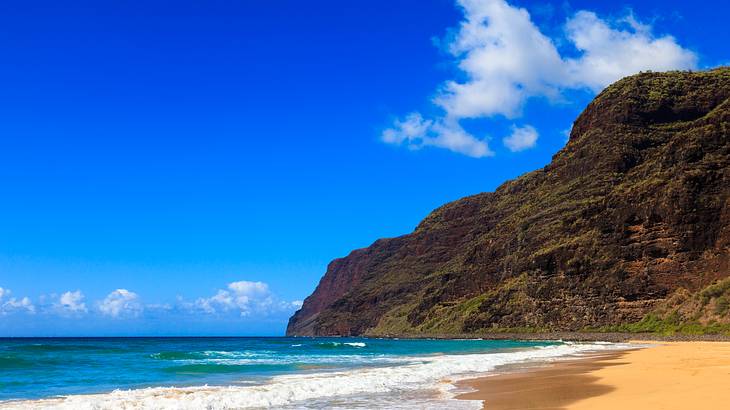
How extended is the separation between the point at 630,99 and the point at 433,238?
83804mm

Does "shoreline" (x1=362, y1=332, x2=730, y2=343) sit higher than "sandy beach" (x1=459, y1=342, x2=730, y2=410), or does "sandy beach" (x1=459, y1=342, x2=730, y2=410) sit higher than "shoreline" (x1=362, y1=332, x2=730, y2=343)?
"shoreline" (x1=362, y1=332, x2=730, y2=343)

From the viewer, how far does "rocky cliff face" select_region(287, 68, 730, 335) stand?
81125mm

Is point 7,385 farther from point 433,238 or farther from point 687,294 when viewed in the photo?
point 433,238

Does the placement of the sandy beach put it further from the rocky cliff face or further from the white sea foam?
the rocky cliff face

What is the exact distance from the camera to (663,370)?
24859 mm

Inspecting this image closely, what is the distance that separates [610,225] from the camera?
91.3 metres

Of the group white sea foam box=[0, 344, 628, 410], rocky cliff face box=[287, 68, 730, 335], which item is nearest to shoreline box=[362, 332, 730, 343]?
rocky cliff face box=[287, 68, 730, 335]

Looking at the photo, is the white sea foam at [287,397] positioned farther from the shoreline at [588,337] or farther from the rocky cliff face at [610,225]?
the rocky cliff face at [610,225]

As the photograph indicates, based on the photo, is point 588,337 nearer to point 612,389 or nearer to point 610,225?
point 610,225

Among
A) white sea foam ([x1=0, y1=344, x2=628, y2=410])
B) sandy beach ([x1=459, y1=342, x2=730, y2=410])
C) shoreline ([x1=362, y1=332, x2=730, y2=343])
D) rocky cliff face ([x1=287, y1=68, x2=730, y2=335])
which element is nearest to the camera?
sandy beach ([x1=459, y1=342, x2=730, y2=410])

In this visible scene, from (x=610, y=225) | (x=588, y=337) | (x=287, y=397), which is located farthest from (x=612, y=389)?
(x=610, y=225)

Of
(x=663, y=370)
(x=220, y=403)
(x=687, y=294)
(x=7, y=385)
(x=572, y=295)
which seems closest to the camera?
(x=220, y=403)

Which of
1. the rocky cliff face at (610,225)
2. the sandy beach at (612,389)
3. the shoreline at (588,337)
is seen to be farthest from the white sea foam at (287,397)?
the rocky cliff face at (610,225)

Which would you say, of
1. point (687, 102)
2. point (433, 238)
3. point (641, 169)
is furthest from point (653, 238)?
point (433, 238)
